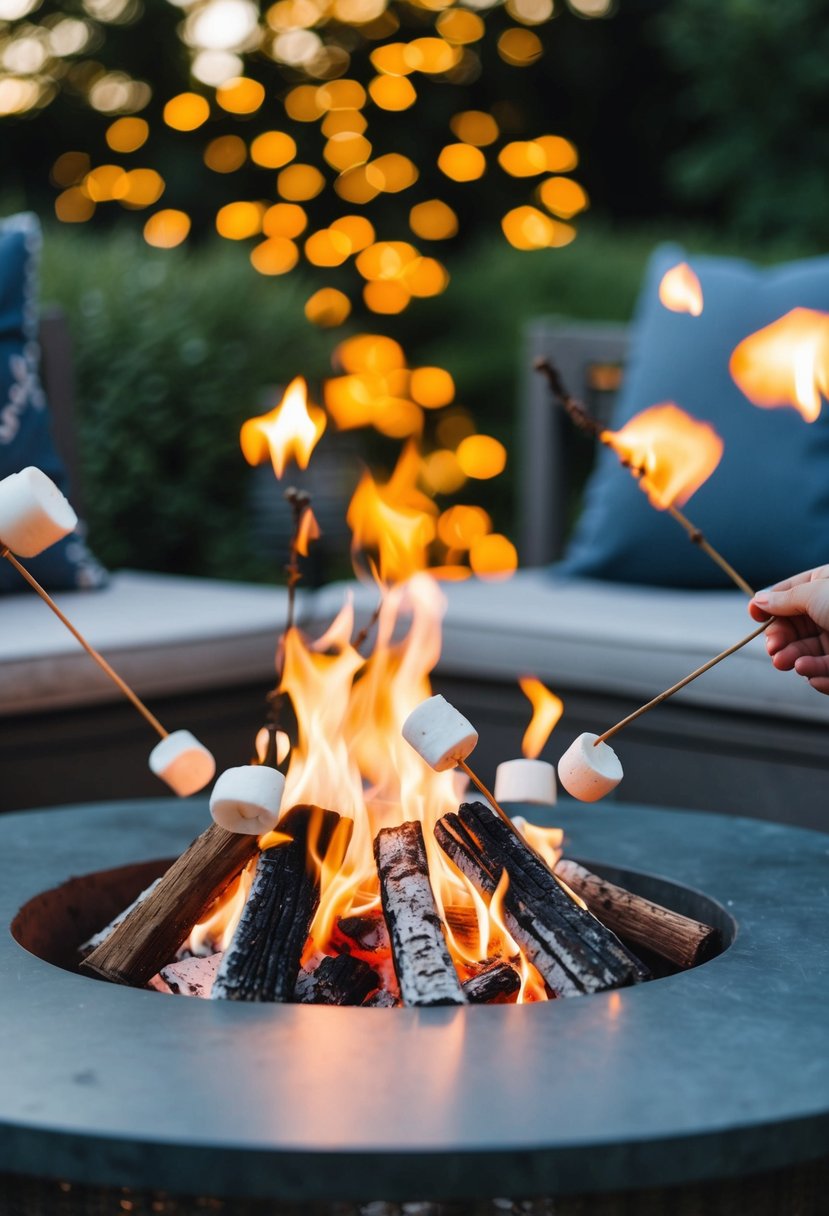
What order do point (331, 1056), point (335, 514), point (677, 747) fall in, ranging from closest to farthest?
point (331, 1056)
point (677, 747)
point (335, 514)

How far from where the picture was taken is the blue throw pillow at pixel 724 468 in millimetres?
2238

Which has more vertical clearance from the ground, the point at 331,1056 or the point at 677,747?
the point at 331,1056

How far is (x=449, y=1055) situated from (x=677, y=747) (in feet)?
3.60

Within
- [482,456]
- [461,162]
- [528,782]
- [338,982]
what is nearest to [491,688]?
[528,782]

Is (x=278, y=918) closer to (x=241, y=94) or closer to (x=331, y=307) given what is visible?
(x=331, y=307)

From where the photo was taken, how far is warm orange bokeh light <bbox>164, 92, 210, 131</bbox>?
223 inches

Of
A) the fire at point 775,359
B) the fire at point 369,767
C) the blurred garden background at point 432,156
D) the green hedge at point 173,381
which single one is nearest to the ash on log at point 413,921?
the fire at point 369,767

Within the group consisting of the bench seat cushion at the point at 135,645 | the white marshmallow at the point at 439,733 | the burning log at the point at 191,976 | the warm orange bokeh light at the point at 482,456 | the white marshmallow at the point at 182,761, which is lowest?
the warm orange bokeh light at the point at 482,456

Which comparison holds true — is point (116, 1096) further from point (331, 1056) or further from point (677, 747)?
point (677, 747)

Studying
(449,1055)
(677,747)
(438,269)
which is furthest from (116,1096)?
(438,269)

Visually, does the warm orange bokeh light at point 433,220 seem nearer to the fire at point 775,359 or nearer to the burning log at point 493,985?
the fire at point 775,359

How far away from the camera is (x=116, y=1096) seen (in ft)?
2.68

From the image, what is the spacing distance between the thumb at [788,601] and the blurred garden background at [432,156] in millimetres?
3071

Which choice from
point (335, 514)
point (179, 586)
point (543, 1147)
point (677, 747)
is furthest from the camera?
point (335, 514)
